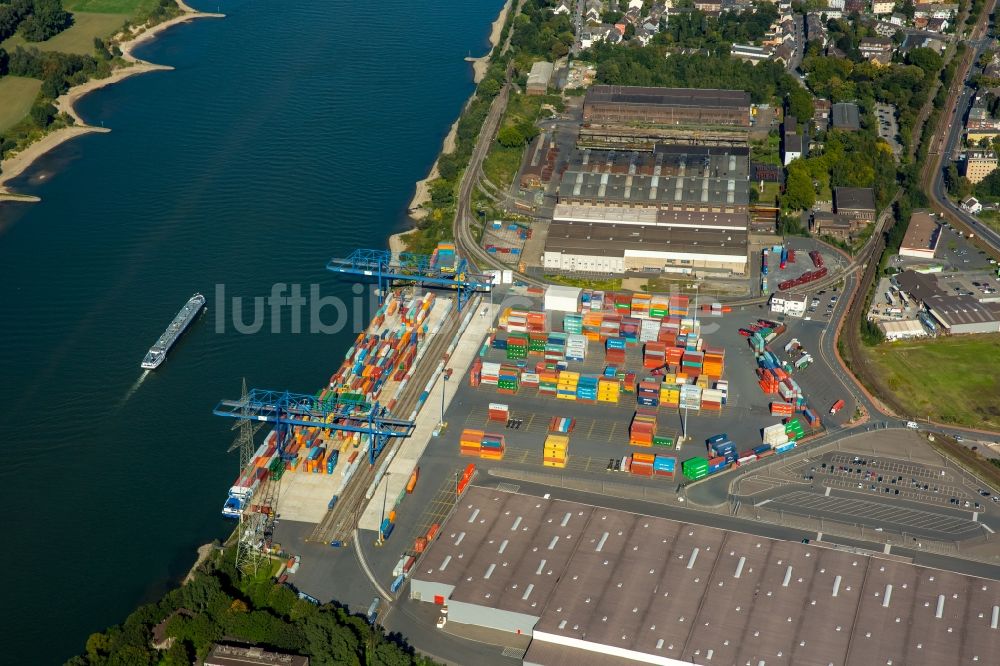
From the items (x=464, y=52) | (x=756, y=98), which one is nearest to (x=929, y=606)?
(x=756, y=98)

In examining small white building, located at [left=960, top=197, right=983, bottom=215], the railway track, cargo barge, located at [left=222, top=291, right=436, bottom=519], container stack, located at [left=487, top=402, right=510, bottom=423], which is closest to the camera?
the railway track

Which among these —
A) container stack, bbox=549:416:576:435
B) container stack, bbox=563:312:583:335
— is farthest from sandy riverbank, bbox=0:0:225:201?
container stack, bbox=549:416:576:435

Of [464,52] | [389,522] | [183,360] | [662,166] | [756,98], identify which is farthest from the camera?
[464,52]

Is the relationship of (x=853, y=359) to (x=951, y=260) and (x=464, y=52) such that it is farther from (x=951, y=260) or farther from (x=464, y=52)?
(x=464, y=52)

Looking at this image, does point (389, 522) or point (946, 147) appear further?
point (946, 147)

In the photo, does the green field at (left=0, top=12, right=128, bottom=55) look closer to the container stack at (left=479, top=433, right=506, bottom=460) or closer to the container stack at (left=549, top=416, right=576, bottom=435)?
the container stack at (left=549, top=416, right=576, bottom=435)

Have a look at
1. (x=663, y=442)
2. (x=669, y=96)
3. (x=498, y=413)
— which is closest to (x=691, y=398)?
(x=663, y=442)

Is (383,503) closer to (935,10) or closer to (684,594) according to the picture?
(684,594)
